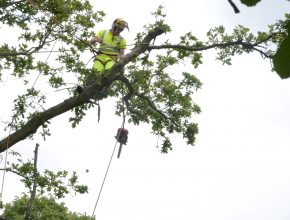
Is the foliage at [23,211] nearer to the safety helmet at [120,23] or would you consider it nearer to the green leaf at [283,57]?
the safety helmet at [120,23]

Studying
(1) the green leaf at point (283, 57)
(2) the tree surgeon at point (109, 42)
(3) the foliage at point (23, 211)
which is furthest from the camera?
(3) the foliage at point (23, 211)

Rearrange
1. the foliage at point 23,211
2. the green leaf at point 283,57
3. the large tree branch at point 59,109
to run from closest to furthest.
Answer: the green leaf at point 283,57
the large tree branch at point 59,109
the foliage at point 23,211

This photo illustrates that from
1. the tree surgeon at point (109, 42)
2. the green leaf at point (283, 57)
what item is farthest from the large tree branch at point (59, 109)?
the green leaf at point (283, 57)

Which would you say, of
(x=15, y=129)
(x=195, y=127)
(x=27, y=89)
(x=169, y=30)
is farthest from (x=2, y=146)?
(x=195, y=127)

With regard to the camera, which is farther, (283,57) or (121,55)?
(121,55)

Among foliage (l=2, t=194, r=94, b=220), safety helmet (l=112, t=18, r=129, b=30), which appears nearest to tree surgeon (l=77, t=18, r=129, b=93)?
safety helmet (l=112, t=18, r=129, b=30)

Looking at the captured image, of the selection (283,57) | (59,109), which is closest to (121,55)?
(59,109)

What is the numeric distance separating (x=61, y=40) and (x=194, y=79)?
2.91 m

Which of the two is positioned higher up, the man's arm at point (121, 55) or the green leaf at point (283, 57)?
the man's arm at point (121, 55)

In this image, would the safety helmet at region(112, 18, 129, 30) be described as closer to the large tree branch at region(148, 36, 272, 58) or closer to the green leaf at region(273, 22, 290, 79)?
the large tree branch at region(148, 36, 272, 58)

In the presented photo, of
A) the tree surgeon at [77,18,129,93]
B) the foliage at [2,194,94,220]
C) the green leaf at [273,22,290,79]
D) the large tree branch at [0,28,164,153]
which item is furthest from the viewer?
the foliage at [2,194,94,220]

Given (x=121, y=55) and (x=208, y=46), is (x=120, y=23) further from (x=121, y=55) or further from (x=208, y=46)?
(x=208, y=46)

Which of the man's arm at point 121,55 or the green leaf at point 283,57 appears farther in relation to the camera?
the man's arm at point 121,55

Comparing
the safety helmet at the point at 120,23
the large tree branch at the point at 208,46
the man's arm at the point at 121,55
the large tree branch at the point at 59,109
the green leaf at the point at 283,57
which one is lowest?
the green leaf at the point at 283,57
